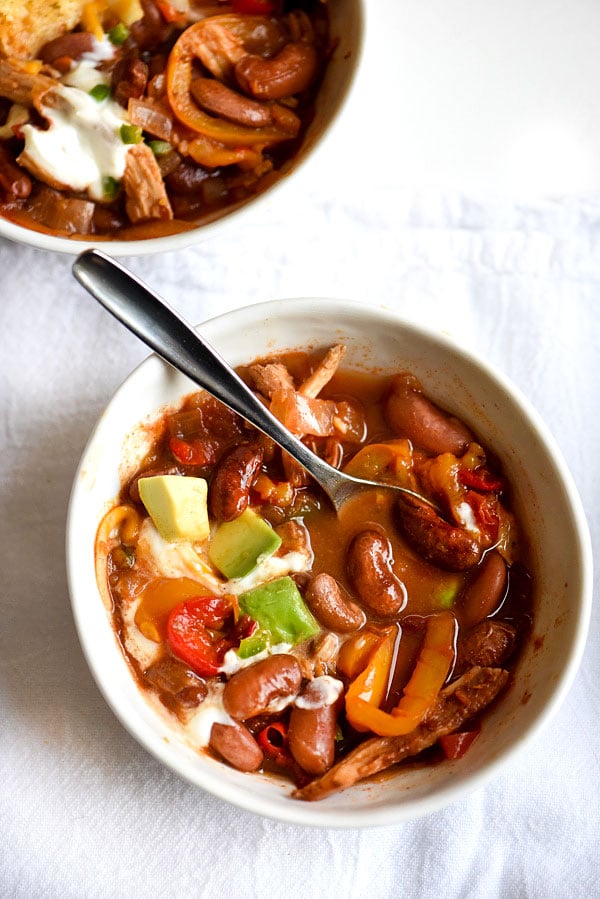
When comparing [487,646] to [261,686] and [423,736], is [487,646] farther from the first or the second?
[261,686]

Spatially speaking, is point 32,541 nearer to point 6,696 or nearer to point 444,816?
point 6,696

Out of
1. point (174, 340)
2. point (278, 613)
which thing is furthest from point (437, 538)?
point (174, 340)

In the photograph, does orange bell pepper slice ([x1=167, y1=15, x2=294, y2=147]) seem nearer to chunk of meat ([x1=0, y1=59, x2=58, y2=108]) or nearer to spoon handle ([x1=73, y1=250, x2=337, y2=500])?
chunk of meat ([x1=0, y1=59, x2=58, y2=108])

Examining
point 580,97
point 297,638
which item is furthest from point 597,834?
point 580,97

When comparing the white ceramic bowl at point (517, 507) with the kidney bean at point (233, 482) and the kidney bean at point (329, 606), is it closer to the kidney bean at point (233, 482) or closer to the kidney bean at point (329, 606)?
the kidney bean at point (233, 482)

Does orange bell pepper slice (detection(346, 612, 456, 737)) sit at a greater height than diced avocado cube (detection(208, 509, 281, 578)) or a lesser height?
lesser

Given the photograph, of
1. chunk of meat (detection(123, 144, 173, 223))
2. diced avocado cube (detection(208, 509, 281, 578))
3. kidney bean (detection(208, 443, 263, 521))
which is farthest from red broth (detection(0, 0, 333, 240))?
diced avocado cube (detection(208, 509, 281, 578))

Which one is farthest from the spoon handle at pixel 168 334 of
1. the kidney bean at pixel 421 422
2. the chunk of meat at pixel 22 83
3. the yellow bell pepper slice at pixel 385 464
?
the chunk of meat at pixel 22 83

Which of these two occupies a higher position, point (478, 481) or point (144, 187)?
point (144, 187)
